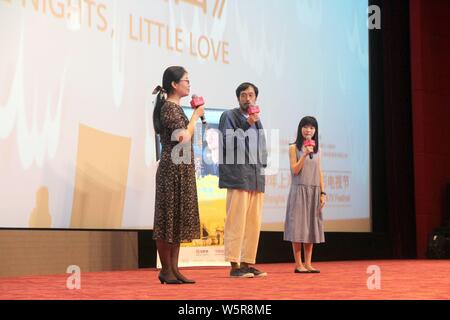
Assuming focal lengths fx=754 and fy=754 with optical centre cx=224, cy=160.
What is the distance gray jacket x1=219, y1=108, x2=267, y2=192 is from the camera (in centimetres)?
447

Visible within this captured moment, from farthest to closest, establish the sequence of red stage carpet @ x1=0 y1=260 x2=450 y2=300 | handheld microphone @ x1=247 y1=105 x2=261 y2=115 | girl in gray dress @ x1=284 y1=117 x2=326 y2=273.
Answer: girl in gray dress @ x1=284 y1=117 x2=326 y2=273 < handheld microphone @ x1=247 y1=105 x2=261 y2=115 < red stage carpet @ x1=0 y1=260 x2=450 y2=300

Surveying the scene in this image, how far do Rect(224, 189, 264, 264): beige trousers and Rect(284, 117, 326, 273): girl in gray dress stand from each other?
0.62 m

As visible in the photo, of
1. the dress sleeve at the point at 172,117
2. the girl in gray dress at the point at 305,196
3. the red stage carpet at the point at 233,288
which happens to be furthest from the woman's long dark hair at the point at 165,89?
the girl in gray dress at the point at 305,196

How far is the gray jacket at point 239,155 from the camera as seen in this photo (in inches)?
176

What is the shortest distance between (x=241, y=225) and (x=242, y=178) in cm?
28

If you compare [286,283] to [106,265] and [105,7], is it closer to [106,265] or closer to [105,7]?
[106,265]

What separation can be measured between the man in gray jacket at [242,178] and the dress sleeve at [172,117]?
2.47ft

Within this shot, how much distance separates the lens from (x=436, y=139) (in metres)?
8.70

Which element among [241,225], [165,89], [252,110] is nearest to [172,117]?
[165,89]

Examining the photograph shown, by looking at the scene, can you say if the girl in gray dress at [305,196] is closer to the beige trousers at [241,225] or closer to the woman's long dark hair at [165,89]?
the beige trousers at [241,225]

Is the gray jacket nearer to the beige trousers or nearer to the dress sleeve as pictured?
the beige trousers

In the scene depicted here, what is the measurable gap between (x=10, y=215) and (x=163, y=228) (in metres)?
1.53

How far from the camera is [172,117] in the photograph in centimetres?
376

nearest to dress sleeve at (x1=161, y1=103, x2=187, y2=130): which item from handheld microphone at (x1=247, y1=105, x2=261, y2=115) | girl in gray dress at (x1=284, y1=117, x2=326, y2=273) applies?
handheld microphone at (x1=247, y1=105, x2=261, y2=115)
